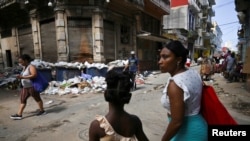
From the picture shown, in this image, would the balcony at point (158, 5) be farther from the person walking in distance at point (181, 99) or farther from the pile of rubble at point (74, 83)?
the person walking in distance at point (181, 99)

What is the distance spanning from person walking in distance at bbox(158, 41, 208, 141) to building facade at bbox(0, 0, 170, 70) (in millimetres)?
10305

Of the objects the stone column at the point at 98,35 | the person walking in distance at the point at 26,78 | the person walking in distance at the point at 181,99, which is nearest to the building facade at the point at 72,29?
the stone column at the point at 98,35

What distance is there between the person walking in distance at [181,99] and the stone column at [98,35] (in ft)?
33.7

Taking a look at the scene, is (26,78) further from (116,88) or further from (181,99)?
(181,99)

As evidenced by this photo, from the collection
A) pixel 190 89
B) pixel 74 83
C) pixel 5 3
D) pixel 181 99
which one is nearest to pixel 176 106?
pixel 181 99

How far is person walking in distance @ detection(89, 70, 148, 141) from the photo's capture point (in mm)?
1507

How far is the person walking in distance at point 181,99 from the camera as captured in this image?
1.64 meters

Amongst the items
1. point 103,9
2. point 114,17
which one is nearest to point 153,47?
point 114,17

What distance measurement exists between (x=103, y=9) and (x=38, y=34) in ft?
14.5

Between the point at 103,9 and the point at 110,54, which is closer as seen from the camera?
the point at 103,9

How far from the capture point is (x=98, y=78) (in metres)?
10.5

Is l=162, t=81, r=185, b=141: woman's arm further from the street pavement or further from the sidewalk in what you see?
the sidewalk

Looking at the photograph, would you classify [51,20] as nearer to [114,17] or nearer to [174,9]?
[114,17]

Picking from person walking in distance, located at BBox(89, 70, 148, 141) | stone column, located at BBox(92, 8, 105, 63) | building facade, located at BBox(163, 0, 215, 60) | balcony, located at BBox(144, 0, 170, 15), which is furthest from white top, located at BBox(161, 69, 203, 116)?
building facade, located at BBox(163, 0, 215, 60)
